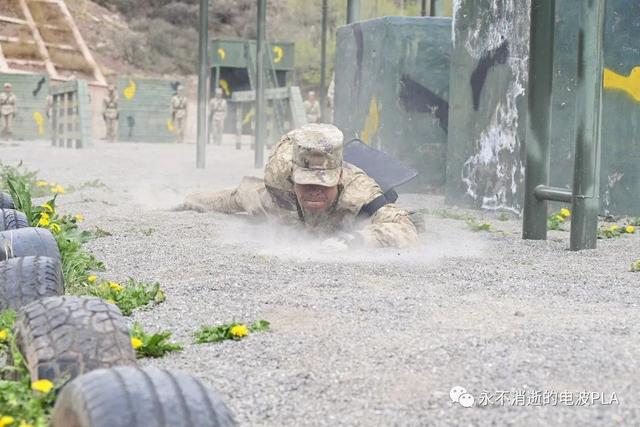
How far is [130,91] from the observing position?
32.6 metres

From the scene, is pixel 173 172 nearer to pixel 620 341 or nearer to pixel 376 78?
pixel 376 78

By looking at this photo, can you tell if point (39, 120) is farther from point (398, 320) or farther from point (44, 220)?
point (398, 320)

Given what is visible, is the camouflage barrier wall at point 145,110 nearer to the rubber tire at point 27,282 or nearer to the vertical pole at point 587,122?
the vertical pole at point 587,122

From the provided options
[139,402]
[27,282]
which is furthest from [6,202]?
[139,402]

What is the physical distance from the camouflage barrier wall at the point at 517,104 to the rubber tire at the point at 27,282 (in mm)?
5443

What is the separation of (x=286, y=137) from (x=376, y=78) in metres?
4.62

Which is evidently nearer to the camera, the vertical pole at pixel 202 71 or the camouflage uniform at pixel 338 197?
the camouflage uniform at pixel 338 197

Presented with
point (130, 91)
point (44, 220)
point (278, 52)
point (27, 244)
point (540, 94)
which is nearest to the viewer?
point (27, 244)

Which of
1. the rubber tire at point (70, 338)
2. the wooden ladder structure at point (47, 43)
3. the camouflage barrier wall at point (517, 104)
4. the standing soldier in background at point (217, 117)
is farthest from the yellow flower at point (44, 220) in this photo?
the wooden ladder structure at point (47, 43)

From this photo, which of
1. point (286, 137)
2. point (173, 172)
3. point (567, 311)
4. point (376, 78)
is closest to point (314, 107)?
point (173, 172)

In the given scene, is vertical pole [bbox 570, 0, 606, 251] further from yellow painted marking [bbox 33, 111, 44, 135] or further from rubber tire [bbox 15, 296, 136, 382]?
yellow painted marking [bbox 33, 111, 44, 135]

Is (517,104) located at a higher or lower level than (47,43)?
lower

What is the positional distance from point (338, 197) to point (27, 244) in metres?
2.57

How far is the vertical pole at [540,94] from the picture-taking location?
24.1 ft
